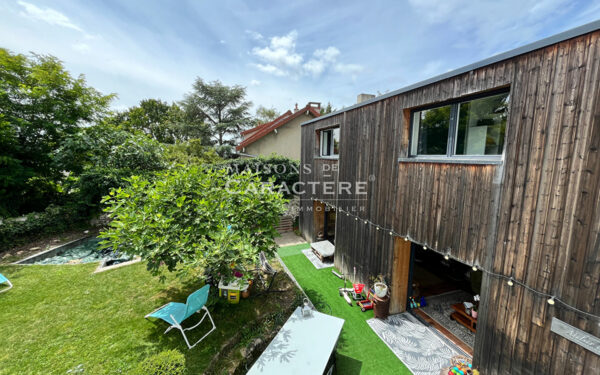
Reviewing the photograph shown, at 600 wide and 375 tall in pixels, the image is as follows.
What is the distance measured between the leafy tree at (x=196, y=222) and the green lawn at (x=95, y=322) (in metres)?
1.37

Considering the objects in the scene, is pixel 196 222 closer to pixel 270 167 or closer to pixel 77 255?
pixel 77 255

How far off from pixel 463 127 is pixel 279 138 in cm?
1443

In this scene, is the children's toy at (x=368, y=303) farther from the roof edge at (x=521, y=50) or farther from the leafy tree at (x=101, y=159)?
the leafy tree at (x=101, y=159)

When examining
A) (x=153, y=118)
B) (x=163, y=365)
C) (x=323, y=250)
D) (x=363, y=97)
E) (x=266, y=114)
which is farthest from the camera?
(x=266, y=114)

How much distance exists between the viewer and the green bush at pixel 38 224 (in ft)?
29.7

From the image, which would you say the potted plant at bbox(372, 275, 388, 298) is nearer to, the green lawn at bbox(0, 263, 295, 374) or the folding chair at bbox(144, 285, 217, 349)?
the green lawn at bbox(0, 263, 295, 374)

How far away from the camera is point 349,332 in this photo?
5145mm

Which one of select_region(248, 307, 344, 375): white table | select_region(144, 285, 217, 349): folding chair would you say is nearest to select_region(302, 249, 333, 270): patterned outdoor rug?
select_region(248, 307, 344, 375): white table

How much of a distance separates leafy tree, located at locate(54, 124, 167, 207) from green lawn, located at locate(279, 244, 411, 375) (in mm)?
10442

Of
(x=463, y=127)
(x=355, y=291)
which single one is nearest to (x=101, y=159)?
(x=355, y=291)

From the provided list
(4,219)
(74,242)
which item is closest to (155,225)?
(74,242)

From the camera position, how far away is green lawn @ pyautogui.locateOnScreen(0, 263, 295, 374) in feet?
12.7

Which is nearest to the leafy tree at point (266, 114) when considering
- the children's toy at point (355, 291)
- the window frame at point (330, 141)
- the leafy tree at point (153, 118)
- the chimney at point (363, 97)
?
the leafy tree at point (153, 118)

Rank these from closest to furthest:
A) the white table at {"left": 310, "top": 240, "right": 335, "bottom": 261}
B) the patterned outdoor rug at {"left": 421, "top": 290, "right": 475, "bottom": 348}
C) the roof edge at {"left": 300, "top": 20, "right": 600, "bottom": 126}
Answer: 1. the roof edge at {"left": 300, "top": 20, "right": 600, "bottom": 126}
2. the patterned outdoor rug at {"left": 421, "top": 290, "right": 475, "bottom": 348}
3. the white table at {"left": 310, "top": 240, "right": 335, "bottom": 261}
